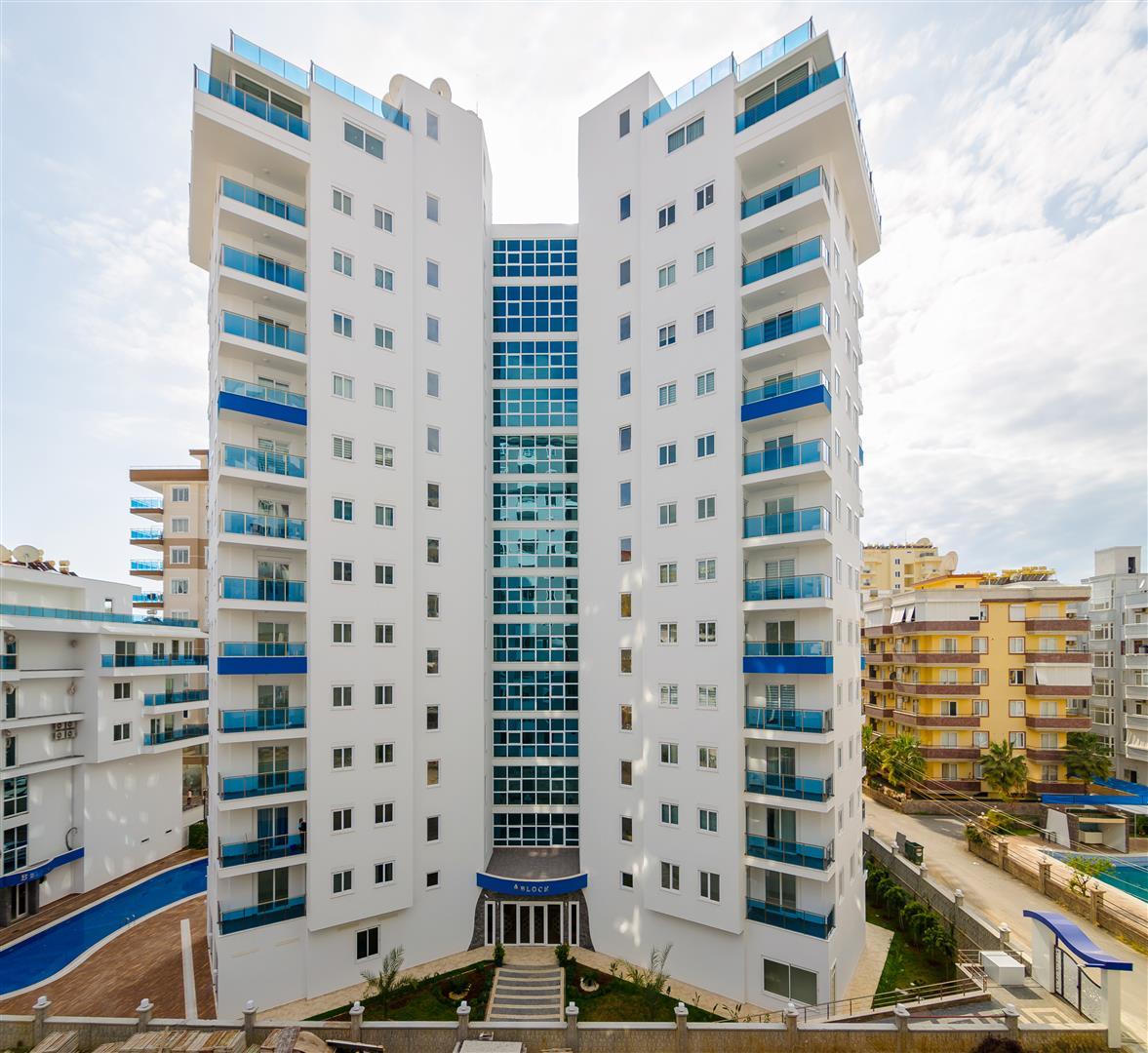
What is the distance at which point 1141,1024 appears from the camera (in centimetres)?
2147

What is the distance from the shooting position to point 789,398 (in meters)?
25.2

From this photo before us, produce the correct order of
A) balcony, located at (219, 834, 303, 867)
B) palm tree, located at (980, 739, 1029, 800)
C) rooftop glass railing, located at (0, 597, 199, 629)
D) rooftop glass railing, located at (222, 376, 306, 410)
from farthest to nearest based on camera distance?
1. palm tree, located at (980, 739, 1029, 800)
2. rooftop glass railing, located at (0, 597, 199, 629)
3. rooftop glass railing, located at (222, 376, 306, 410)
4. balcony, located at (219, 834, 303, 867)

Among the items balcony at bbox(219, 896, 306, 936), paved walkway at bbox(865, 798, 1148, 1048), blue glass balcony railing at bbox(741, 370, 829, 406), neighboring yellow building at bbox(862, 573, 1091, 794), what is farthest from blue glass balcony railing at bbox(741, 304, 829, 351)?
neighboring yellow building at bbox(862, 573, 1091, 794)

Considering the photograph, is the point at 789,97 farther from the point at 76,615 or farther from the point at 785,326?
the point at 76,615

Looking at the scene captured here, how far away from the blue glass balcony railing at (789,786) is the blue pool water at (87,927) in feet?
97.4

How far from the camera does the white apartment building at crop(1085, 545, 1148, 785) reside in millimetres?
50031

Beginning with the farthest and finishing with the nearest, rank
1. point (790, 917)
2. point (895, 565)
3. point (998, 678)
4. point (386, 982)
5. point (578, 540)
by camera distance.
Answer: point (895, 565)
point (998, 678)
point (578, 540)
point (386, 982)
point (790, 917)

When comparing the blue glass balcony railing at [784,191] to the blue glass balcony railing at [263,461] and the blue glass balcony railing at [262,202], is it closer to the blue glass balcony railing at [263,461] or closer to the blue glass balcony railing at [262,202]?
the blue glass balcony railing at [262,202]

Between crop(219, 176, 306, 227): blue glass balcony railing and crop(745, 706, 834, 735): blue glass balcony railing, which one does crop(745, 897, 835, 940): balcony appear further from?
crop(219, 176, 306, 227): blue glass balcony railing

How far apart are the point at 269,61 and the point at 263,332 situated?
10685 millimetres

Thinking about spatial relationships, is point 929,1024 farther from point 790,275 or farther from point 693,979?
point 790,275

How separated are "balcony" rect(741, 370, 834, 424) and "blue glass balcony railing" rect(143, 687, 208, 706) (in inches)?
1453

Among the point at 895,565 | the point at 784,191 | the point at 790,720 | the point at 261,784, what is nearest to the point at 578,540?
the point at 790,720

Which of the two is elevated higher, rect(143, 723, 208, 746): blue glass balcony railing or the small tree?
rect(143, 723, 208, 746): blue glass balcony railing
